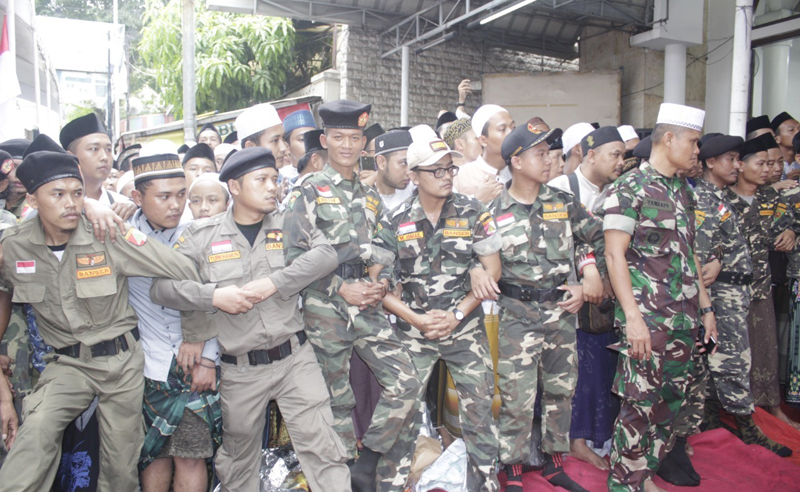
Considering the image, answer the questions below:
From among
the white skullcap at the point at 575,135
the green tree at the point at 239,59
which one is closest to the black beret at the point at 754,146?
the white skullcap at the point at 575,135

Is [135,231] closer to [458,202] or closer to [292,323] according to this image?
[292,323]

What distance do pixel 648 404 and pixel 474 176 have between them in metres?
2.20

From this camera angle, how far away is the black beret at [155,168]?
3289 mm

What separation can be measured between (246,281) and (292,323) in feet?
1.19

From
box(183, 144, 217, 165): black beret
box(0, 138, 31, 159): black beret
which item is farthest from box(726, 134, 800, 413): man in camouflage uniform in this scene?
box(0, 138, 31, 159): black beret

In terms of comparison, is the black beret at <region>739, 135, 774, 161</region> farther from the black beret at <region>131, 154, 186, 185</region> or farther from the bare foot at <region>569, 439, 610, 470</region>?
the black beret at <region>131, 154, 186, 185</region>

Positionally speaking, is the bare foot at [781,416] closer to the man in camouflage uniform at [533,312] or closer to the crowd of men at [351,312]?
the crowd of men at [351,312]

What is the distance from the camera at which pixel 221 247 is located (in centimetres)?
324

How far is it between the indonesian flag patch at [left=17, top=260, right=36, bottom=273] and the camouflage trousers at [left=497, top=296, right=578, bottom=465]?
2.73 m

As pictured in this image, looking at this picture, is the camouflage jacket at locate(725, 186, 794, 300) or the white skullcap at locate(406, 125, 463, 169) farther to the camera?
the camouflage jacket at locate(725, 186, 794, 300)

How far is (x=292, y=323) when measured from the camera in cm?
331

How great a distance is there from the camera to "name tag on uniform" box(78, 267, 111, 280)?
115 inches

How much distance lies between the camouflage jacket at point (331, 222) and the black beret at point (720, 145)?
3.10 meters

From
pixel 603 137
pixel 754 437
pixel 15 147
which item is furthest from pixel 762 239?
pixel 15 147
